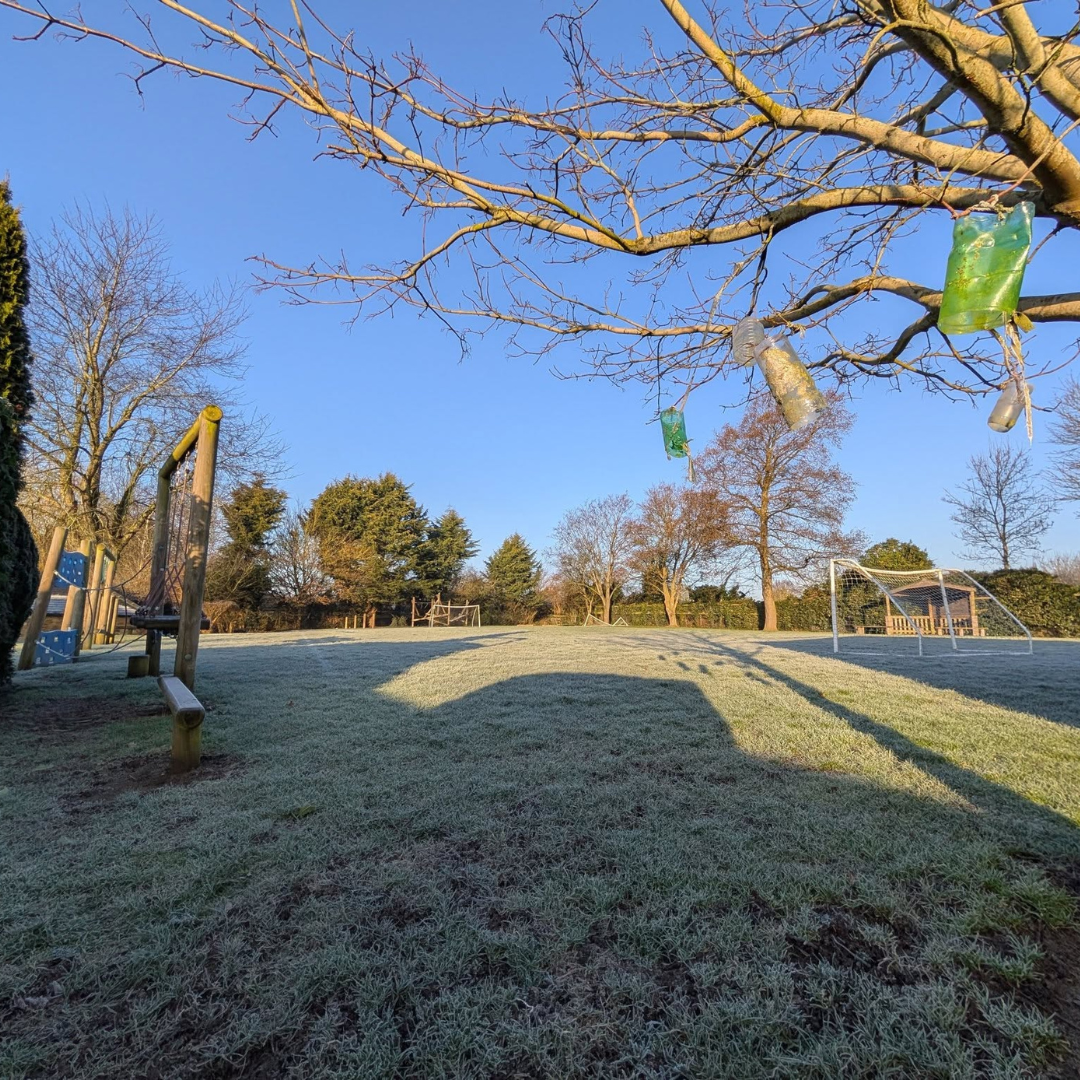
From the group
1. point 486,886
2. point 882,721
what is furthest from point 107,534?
point 882,721

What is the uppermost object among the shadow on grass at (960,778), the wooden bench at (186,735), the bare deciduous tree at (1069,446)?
the bare deciduous tree at (1069,446)

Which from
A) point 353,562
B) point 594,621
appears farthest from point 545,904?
point 594,621

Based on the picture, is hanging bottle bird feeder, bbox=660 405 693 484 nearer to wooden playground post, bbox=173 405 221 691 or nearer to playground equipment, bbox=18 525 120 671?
wooden playground post, bbox=173 405 221 691

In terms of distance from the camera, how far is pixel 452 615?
30078mm

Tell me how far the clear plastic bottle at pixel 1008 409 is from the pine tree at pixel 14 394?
275 inches

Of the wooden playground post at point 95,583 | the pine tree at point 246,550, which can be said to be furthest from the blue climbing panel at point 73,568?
the pine tree at point 246,550

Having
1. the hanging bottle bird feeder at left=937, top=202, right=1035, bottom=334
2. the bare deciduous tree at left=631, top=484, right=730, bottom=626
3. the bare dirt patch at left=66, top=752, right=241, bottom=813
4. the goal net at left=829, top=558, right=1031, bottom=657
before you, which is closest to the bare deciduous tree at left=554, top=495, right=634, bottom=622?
the bare deciduous tree at left=631, top=484, right=730, bottom=626

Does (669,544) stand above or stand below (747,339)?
above

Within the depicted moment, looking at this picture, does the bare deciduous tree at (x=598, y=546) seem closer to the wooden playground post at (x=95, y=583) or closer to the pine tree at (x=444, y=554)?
the pine tree at (x=444, y=554)

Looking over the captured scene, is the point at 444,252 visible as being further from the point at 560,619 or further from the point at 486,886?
the point at 560,619

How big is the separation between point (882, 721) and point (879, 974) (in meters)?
3.26

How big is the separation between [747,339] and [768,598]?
825 inches

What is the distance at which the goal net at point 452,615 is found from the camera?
88.1 feet

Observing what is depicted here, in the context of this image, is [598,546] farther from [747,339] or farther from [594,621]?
[747,339]
